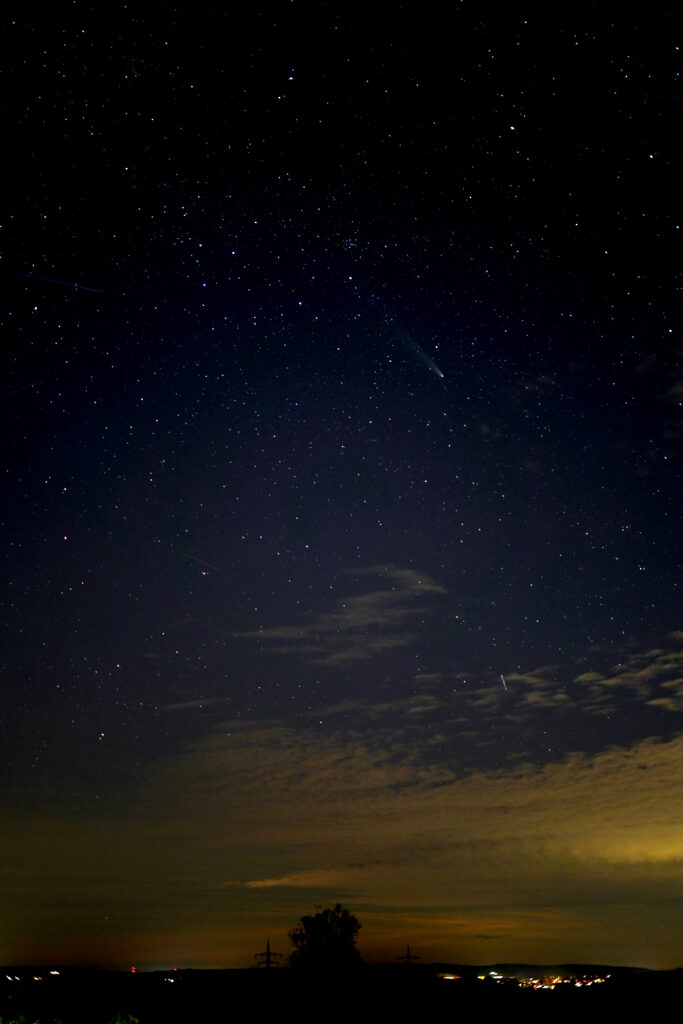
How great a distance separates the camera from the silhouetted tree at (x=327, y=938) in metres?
68.4

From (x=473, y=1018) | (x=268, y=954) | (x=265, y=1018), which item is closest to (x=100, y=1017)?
(x=265, y=1018)

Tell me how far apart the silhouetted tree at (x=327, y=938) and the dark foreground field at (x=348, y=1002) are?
41.1 meters

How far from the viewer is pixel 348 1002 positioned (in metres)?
23.9

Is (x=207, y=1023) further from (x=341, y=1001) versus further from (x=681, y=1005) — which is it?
(x=681, y=1005)

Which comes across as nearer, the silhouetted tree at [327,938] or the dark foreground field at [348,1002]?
the dark foreground field at [348,1002]

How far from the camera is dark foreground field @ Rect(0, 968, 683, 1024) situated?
19016 mm

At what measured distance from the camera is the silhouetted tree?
68375 mm

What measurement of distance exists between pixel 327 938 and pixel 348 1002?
4961 centimetres

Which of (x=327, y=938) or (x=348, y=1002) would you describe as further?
(x=327, y=938)

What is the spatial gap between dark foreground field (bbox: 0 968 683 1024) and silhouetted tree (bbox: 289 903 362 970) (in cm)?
4110

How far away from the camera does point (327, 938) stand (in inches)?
2731

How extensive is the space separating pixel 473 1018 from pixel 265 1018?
503cm

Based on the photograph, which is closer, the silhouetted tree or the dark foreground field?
the dark foreground field

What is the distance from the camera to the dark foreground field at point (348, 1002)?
1902cm
